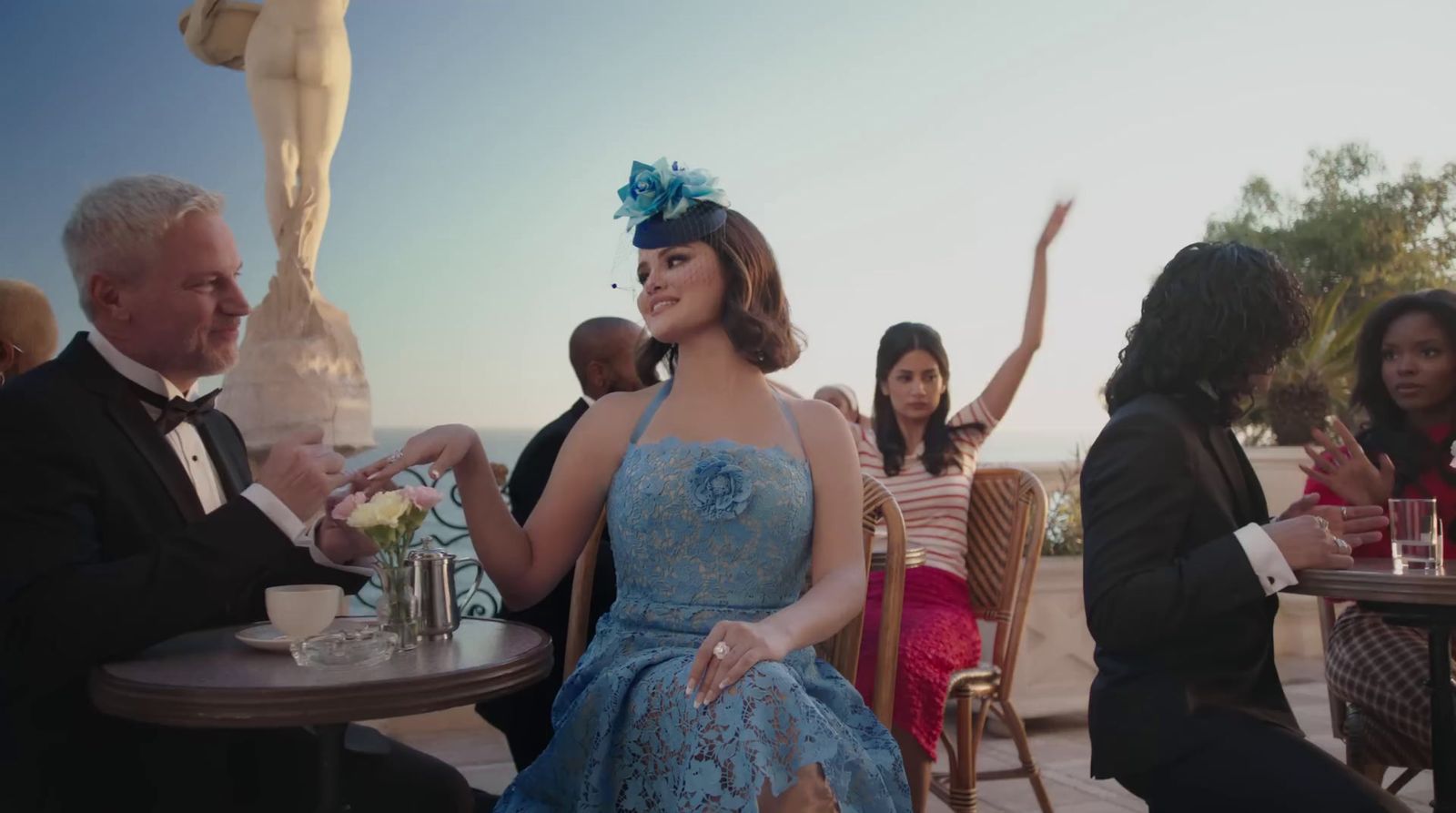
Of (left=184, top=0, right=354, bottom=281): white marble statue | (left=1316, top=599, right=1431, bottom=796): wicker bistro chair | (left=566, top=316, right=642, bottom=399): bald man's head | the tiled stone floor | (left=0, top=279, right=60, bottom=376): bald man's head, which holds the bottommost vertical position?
the tiled stone floor

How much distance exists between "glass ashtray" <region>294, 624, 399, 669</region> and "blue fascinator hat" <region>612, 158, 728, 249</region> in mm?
860

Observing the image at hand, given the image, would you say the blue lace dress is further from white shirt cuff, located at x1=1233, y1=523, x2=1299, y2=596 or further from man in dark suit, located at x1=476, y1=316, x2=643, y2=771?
white shirt cuff, located at x1=1233, y1=523, x2=1299, y2=596

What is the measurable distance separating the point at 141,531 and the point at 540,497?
1055 mm

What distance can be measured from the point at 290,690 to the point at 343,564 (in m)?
0.60

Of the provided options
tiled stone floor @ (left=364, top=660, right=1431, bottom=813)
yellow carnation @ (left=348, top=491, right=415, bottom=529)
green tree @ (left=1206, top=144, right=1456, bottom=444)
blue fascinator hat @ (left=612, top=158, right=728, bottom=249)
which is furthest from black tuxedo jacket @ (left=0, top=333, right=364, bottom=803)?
green tree @ (left=1206, top=144, right=1456, bottom=444)

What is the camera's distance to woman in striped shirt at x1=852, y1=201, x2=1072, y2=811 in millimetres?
3115

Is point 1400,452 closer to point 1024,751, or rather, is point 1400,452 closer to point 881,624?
point 1024,751

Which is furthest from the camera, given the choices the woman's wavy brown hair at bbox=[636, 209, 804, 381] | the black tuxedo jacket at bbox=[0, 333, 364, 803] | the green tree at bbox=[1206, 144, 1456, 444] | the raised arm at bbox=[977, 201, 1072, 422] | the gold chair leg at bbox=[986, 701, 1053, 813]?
the green tree at bbox=[1206, 144, 1456, 444]

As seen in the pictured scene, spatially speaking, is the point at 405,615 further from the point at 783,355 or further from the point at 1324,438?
the point at 1324,438

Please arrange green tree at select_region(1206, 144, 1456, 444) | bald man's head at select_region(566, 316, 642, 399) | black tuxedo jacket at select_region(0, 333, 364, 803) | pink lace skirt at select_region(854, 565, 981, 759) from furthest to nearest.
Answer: green tree at select_region(1206, 144, 1456, 444), bald man's head at select_region(566, 316, 642, 399), pink lace skirt at select_region(854, 565, 981, 759), black tuxedo jacket at select_region(0, 333, 364, 803)

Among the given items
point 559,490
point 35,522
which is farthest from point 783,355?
point 35,522

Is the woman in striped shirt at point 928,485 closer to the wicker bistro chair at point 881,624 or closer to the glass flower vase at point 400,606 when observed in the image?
the wicker bistro chair at point 881,624

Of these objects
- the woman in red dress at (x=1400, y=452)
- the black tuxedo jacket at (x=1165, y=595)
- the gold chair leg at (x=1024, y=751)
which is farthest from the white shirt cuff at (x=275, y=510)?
the gold chair leg at (x=1024, y=751)

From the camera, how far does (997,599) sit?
357 cm
